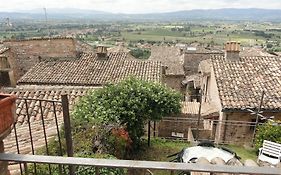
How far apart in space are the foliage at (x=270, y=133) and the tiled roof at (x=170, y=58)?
19182 mm

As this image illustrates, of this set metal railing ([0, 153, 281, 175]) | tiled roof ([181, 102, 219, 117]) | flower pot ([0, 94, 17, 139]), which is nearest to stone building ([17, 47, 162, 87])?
tiled roof ([181, 102, 219, 117])

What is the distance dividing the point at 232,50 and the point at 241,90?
3308mm

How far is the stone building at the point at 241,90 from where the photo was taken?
44.3 ft

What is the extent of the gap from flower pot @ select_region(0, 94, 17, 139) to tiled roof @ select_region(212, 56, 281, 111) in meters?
12.2

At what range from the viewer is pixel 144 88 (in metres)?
9.98

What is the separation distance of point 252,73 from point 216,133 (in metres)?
4.27

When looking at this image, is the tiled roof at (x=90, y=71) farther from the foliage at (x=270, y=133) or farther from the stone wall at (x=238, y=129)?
the foliage at (x=270, y=133)

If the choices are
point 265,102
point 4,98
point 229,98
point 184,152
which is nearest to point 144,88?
point 184,152

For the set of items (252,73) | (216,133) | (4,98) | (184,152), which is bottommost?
(216,133)

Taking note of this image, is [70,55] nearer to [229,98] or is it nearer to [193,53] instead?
[229,98]

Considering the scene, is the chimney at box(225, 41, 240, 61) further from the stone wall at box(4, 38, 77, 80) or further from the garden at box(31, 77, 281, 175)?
the stone wall at box(4, 38, 77, 80)

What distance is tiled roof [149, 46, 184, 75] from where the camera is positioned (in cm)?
3199

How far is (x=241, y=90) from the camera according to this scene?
1458 centimetres

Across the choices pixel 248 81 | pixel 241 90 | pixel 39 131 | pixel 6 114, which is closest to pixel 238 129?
pixel 241 90
